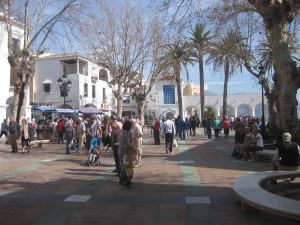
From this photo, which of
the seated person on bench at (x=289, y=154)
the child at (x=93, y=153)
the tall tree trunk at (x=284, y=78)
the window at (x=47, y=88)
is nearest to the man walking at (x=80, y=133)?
the child at (x=93, y=153)

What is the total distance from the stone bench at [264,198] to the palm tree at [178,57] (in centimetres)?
1623

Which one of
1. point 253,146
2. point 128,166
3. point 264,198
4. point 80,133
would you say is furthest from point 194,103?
point 264,198

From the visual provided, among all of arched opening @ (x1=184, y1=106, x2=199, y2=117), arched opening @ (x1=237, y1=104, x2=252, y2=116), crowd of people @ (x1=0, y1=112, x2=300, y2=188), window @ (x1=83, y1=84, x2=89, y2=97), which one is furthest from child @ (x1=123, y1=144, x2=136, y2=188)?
arched opening @ (x1=184, y1=106, x2=199, y2=117)

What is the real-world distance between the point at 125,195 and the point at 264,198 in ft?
10.0

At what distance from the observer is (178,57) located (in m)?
34.3

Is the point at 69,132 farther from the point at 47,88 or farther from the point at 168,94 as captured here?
the point at 168,94

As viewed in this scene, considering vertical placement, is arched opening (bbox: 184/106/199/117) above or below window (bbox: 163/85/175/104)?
below

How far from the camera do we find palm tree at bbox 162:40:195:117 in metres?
27.6

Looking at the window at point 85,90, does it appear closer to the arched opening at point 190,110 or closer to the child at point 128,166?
the arched opening at point 190,110

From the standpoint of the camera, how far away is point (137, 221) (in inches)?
222

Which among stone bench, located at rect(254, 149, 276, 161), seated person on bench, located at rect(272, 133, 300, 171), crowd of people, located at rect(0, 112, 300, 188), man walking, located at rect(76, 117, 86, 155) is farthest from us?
man walking, located at rect(76, 117, 86, 155)

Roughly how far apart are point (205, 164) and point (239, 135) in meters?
2.74

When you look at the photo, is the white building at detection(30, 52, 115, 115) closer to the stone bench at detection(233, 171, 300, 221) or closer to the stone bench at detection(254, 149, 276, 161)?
the stone bench at detection(254, 149, 276, 161)

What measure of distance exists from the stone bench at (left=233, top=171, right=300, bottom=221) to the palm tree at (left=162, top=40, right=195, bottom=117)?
16232mm
